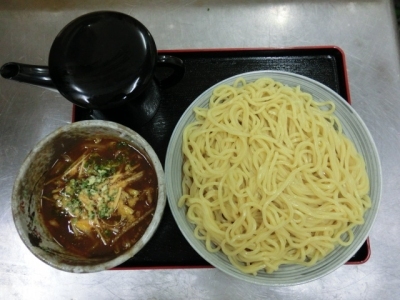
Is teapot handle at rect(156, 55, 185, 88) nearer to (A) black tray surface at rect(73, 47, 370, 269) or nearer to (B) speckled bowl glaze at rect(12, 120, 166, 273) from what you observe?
(A) black tray surface at rect(73, 47, 370, 269)

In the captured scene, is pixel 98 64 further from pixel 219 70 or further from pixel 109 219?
pixel 219 70

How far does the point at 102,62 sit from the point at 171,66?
0.27 meters

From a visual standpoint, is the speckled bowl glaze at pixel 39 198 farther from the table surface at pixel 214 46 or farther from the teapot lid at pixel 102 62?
the table surface at pixel 214 46

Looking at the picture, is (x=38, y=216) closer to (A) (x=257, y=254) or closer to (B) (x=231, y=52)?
(A) (x=257, y=254)

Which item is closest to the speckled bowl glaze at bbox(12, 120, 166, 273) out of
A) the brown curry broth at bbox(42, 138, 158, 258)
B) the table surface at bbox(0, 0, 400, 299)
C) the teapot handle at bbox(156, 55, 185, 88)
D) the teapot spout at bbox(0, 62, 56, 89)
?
the brown curry broth at bbox(42, 138, 158, 258)

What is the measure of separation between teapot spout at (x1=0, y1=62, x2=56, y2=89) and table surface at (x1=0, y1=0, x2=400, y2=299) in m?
0.57

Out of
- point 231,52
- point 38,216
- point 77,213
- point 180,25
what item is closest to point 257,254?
point 77,213

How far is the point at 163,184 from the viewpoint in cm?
114

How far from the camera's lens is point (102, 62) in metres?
1.10

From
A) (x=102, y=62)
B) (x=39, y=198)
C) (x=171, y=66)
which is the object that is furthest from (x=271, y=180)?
(x=39, y=198)

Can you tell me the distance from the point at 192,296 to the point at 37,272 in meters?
0.68

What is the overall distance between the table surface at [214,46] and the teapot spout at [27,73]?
57cm

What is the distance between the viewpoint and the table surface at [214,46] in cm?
149

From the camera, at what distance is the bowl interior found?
1.24 metres
